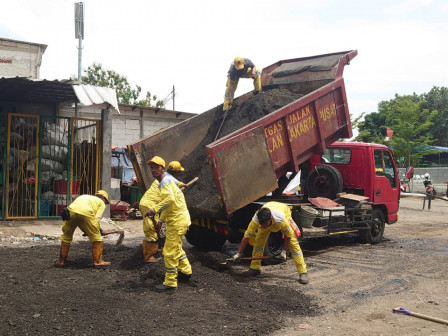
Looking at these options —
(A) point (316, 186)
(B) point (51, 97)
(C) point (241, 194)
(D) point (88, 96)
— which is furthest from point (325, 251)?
(B) point (51, 97)

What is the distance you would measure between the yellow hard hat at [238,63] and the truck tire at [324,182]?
8.20 feet

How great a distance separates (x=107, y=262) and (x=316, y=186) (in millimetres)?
4610

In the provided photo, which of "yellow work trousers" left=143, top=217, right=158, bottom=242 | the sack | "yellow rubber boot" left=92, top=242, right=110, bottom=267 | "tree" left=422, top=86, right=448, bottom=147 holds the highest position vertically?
"tree" left=422, top=86, right=448, bottom=147

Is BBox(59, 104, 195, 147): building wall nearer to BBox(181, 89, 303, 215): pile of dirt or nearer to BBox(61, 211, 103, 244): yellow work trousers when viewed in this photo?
BBox(181, 89, 303, 215): pile of dirt

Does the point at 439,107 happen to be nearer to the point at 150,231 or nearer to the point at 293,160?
the point at 293,160

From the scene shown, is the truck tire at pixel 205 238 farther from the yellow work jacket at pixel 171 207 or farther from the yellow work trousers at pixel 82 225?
the yellow work jacket at pixel 171 207

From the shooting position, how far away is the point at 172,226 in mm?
5531

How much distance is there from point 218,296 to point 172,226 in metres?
0.98

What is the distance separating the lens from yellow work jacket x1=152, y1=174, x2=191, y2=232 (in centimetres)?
551

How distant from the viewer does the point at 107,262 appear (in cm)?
652

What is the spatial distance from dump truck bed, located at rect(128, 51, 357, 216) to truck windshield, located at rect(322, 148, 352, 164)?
25.4 inches

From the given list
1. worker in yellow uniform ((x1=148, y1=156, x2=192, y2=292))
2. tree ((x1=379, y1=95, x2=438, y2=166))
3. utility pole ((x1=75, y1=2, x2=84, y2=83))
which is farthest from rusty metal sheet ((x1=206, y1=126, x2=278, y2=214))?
tree ((x1=379, y1=95, x2=438, y2=166))

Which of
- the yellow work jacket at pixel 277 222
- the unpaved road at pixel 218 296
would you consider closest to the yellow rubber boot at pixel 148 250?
the unpaved road at pixel 218 296

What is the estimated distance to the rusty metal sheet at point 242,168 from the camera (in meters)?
6.45
